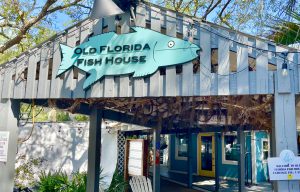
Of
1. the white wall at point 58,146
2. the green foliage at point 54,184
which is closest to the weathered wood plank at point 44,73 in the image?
the green foliage at point 54,184

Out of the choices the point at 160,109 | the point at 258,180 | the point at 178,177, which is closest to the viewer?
the point at 160,109

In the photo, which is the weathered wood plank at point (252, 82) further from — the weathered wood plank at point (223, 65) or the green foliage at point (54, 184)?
the green foliage at point (54, 184)

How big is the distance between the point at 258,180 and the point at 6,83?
1185cm

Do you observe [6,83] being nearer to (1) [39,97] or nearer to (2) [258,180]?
(1) [39,97]

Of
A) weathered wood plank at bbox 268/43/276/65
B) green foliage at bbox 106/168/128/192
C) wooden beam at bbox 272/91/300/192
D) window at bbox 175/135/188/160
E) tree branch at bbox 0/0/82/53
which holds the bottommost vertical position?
green foliage at bbox 106/168/128/192

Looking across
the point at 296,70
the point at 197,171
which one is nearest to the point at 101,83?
the point at 296,70

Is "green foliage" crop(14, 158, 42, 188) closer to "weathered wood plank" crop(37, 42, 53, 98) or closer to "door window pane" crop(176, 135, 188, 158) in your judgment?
"weathered wood plank" crop(37, 42, 53, 98)

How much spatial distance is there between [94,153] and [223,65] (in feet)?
11.1

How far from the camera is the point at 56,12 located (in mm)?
10625

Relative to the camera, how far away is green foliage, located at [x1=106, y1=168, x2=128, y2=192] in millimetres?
8242

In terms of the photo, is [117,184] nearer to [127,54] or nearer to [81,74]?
[81,74]

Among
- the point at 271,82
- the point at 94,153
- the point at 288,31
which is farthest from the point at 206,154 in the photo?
the point at 271,82

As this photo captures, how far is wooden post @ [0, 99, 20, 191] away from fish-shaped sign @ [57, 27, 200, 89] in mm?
1165

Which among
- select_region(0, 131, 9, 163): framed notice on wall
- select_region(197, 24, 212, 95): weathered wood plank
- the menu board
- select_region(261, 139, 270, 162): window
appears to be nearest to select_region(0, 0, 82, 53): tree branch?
Answer: select_region(0, 131, 9, 163): framed notice on wall
